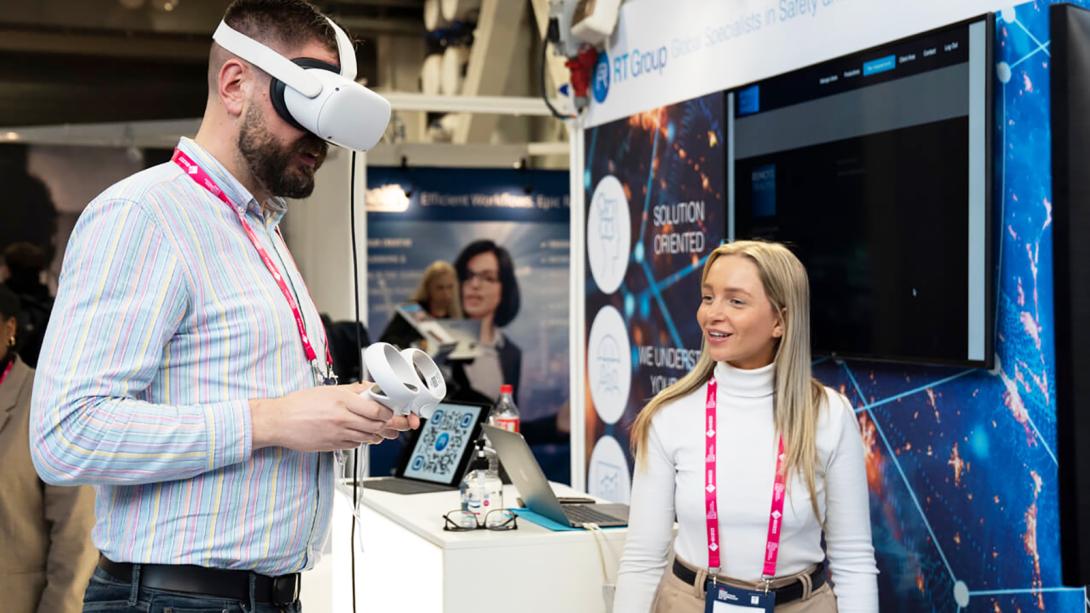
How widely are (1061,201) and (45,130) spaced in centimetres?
746

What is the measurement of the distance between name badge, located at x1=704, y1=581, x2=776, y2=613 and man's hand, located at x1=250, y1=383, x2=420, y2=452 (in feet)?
3.81

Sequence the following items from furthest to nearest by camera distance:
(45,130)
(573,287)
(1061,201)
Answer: (45,130) → (573,287) → (1061,201)

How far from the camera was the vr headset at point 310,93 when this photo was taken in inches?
64.3

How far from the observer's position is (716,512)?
2520 mm

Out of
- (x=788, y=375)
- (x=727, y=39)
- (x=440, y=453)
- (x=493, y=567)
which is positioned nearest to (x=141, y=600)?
(x=493, y=567)

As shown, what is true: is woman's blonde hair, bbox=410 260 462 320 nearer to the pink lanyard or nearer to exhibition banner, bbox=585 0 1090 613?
exhibition banner, bbox=585 0 1090 613

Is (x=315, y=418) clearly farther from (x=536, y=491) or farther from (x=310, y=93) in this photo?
(x=536, y=491)

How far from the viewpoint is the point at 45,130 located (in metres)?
7.80

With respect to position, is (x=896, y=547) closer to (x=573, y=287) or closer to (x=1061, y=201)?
(x=1061, y=201)

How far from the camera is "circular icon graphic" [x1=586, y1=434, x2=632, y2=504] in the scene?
4.81 m

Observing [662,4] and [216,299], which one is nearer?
[216,299]

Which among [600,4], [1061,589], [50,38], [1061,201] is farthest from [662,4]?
[50,38]

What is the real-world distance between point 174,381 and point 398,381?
0.30 metres

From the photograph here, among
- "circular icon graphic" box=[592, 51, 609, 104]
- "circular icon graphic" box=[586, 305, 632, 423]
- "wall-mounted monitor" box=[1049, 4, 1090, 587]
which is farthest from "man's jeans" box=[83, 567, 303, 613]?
"circular icon graphic" box=[592, 51, 609, 104]
